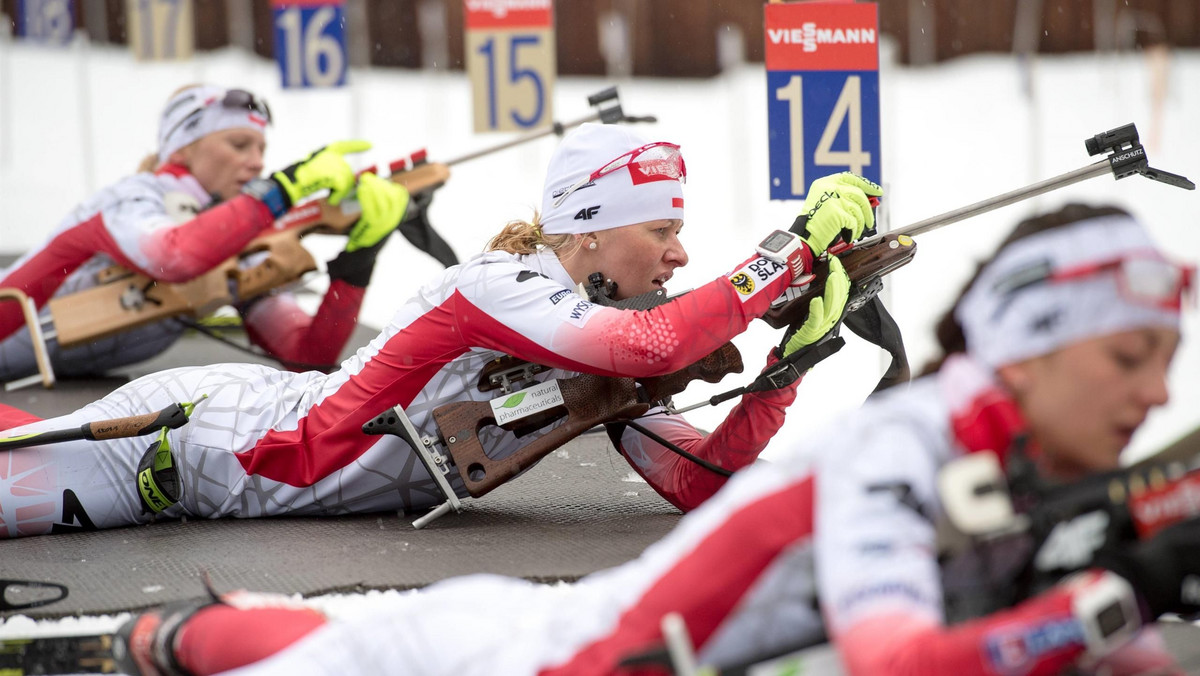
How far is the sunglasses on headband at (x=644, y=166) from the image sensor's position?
105 inches

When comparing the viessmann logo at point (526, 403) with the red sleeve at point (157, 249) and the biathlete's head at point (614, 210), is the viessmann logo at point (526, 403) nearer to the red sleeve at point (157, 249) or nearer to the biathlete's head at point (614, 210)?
the biathlete's head at point (614, 210)

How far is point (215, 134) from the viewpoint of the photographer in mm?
4457

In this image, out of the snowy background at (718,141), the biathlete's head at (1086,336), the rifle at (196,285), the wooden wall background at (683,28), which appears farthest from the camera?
the wooden wall background at (683,28)

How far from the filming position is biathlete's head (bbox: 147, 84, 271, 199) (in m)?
4.45

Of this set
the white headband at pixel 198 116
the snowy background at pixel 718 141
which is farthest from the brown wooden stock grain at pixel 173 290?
the snowy background at pixel 718 141

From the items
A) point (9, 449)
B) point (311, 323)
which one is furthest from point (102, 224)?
point (9, 449)

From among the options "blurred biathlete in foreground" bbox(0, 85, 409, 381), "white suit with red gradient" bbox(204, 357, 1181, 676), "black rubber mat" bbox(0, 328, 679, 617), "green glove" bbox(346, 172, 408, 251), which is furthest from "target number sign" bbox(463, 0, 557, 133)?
"white suit with red gradient" bbox(204, 357, 1181, 676)

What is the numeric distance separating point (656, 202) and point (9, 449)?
4.35 feet

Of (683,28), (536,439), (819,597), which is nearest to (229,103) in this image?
(536,439)

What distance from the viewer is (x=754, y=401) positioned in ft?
Answer: 8.94

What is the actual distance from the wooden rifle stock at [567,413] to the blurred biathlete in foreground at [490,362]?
0.04 m

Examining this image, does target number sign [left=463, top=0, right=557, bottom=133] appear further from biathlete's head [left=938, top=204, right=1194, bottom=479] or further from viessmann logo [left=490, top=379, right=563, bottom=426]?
biathlete's head [left=938, top=204, right=1194, bottom=479]

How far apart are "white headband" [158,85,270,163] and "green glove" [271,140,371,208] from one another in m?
0.49

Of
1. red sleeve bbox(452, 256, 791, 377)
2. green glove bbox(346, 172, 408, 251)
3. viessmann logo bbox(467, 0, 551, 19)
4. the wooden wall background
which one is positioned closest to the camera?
red sleeve bbox(452, 256, 791, 377)
